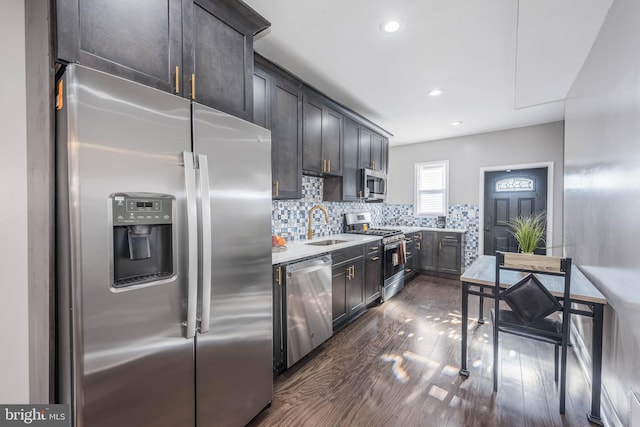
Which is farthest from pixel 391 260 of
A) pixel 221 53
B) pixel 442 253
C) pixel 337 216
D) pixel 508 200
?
pixel 221 53

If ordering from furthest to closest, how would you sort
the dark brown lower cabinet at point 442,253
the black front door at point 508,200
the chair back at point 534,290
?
the dark brown lower cabinet at point 442,253
the black front door at point 508,200
the chair back at point 534,290

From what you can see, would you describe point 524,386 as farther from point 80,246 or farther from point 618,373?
point 80,246

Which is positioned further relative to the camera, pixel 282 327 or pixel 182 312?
pixel 282 327

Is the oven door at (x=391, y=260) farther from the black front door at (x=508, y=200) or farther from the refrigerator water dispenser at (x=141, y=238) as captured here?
the refrigerator water dispenser at (x=141, y=238)

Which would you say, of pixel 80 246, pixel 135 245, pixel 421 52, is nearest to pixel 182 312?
pixel 135 245

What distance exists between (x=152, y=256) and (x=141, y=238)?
10 centimetres

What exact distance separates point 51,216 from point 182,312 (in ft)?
2.02

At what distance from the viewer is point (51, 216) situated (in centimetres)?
100

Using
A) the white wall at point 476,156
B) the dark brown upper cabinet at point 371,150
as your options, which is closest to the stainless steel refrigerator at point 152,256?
the dark brown upper cabinet at point 371,150

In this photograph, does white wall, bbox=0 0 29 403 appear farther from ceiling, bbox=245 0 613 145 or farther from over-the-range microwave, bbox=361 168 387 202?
over-the-range microwave, bbox=361 168 387 202

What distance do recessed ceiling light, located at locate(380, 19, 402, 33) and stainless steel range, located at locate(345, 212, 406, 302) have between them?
2.31m

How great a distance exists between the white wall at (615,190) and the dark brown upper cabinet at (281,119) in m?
2.24

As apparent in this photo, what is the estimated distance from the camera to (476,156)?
493 cm

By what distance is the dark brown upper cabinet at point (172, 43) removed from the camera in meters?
1.02
